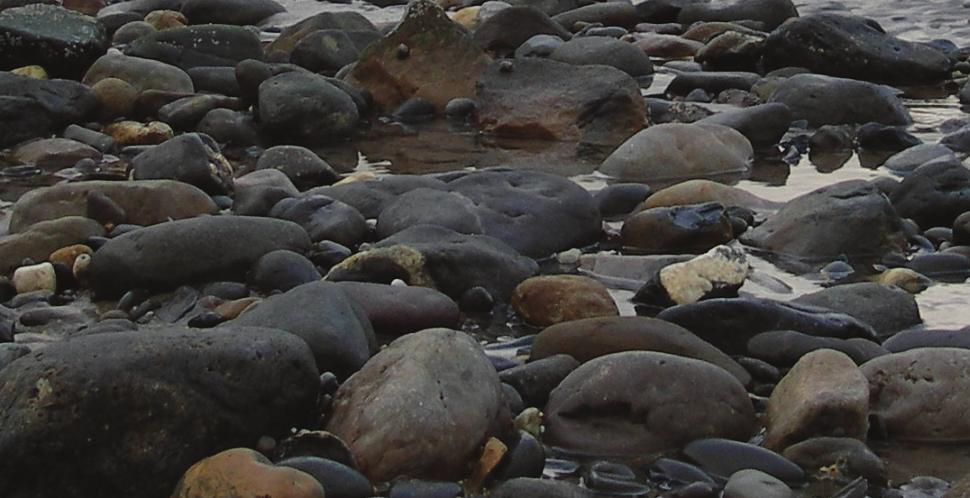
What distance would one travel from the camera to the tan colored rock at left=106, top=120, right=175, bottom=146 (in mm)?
7852

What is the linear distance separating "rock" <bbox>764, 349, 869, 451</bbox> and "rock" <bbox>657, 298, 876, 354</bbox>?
0.57 m

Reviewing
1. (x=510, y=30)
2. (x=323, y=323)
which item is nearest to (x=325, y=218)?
(x=323, y=323)

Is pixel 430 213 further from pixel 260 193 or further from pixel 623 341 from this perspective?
pixel 623 341

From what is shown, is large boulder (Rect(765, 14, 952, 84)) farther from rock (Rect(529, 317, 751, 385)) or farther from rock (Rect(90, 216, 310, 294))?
rock (Rect(529, 317, 751, 385))

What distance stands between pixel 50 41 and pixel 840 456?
716 centimetres

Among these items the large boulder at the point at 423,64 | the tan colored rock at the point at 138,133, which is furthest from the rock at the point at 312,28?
the tan colored rock at the point at 138,133

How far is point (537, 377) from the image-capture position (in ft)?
12.6

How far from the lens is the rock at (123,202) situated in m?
5.81

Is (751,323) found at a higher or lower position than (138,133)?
higher

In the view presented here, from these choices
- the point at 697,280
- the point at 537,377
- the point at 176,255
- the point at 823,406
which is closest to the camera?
the point at 823,406

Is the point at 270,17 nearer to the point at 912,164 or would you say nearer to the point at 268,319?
the point at 912,164

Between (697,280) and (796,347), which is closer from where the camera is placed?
(796,347)

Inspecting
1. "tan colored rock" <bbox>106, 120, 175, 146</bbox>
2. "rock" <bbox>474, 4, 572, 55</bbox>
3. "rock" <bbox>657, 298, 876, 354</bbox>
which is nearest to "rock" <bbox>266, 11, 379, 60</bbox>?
"rock" <bbox>474, 4, 572, 55</bbox>

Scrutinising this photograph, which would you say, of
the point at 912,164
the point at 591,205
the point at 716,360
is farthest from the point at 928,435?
the point at 912,164
